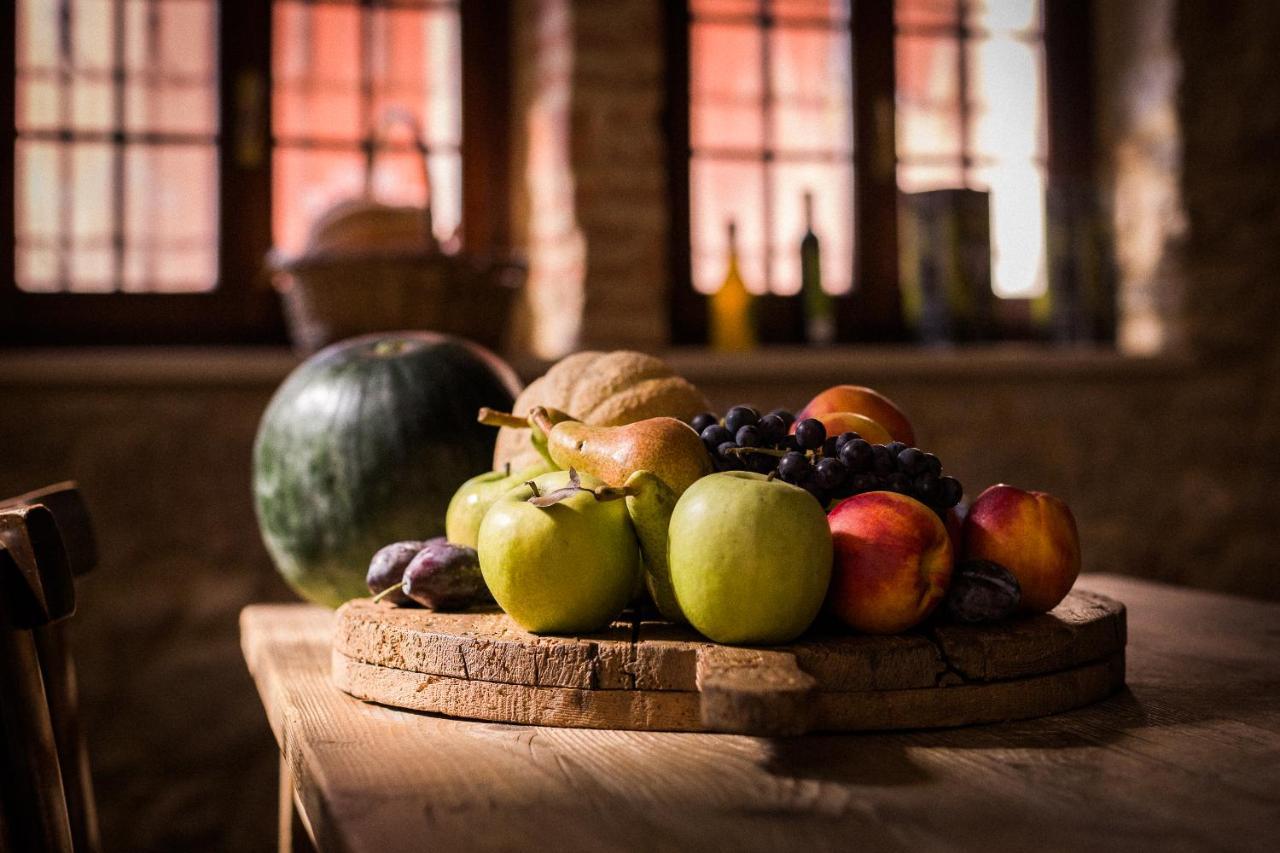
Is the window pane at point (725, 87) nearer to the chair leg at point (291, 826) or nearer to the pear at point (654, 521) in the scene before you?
the chair leg at point (291, 826)

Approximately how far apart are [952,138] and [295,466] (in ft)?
8.54

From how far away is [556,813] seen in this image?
63cm

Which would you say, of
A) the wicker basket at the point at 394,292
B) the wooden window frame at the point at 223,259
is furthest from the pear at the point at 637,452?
the wooden window frame at the point at 223,259

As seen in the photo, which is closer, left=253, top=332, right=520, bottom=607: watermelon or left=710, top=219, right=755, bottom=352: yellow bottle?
left=253, top=332, right=520, bottom=607: watermelon

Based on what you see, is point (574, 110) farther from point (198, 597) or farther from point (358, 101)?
point (198, 597)

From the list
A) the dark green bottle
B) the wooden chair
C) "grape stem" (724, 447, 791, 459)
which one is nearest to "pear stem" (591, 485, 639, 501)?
"grape stem" (724, 447, 791, 459)

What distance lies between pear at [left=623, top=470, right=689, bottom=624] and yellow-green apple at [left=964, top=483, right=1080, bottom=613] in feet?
0.81

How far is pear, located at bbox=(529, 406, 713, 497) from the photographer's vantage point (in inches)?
36.1

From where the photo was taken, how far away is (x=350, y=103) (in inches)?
118

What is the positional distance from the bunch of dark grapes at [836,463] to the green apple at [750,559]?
11cm

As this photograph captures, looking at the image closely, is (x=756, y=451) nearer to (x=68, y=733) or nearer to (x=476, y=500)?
(x=476, y=500)

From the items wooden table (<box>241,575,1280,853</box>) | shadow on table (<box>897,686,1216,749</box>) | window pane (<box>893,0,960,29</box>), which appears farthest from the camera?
window pane (<box>893,0,960,29</box>)

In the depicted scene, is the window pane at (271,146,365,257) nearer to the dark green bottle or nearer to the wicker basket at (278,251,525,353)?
the wicker basket at (278,251,525,353)

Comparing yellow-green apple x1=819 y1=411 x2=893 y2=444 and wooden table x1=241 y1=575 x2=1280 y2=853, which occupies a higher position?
yellow-green apple x1=819 y1=411 x2=893 y2=444
